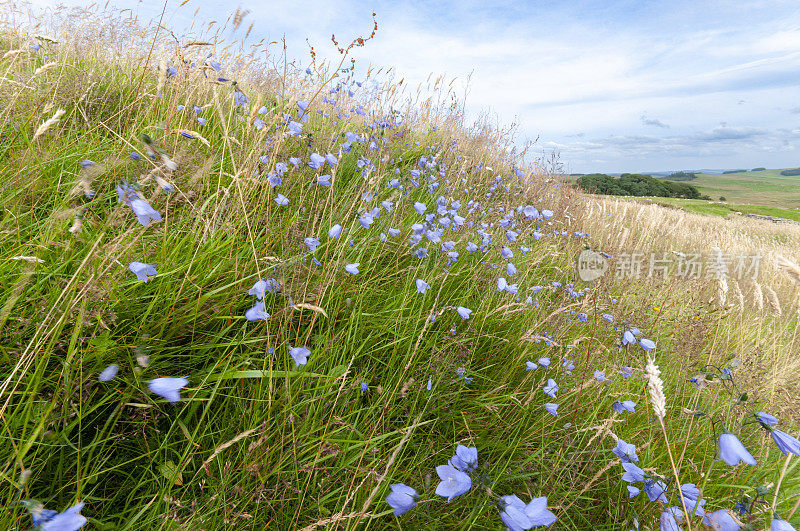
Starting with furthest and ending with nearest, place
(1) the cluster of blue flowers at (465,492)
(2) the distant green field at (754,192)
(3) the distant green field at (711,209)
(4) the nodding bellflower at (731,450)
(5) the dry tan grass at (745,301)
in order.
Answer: (2) the distant green field at (754,192), (3) the distant green field at (711,209), (5) the dry tan grass at (745,301), (4) the nodding bellflower at (731,450), (1) the cluster of blue flowers at (465,492)

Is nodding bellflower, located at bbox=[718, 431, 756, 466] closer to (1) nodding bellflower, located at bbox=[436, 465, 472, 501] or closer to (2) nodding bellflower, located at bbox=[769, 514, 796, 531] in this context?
(2) nodding bellflower, located at bbox=[769, 514, 796, 531]

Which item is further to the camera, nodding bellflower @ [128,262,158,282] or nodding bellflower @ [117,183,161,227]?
nodding bellflower @ [128,262,158,282]

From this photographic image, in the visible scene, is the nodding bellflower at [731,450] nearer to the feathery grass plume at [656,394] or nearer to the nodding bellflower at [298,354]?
the feathery grass plume at [656,394]

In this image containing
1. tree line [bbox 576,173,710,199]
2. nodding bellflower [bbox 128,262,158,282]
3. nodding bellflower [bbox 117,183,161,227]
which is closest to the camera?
nodding bellflower [bbox 117,183,161,227]

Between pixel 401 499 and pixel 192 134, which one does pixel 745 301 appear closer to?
pixel 401 499

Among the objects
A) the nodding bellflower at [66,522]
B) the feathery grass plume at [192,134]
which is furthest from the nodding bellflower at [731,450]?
the feathery grass plume at [192,134]

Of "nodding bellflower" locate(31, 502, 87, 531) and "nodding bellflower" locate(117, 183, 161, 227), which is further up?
"nodding bellflower" locate(117, 183, 161, 227)

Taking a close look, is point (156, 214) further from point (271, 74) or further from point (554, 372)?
point (271, 74)

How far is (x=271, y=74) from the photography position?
5.05 metres

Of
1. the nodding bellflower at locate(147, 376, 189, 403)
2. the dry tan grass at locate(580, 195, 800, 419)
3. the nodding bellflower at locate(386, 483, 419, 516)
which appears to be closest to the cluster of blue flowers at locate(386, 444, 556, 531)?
the nodding bellflower at locate(386, 483, 419, 516)

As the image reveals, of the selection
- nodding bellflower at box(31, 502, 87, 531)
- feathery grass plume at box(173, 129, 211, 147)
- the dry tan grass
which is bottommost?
the dry tan grass

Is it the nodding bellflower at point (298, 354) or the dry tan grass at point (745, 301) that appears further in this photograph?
the dry tan grass at point (745, 301)

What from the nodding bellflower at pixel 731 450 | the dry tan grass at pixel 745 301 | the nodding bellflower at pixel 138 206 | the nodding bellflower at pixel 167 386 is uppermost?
the nodding bellflower at pixel 138 206

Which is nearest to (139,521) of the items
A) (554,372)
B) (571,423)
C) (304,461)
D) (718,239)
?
(304,461)
